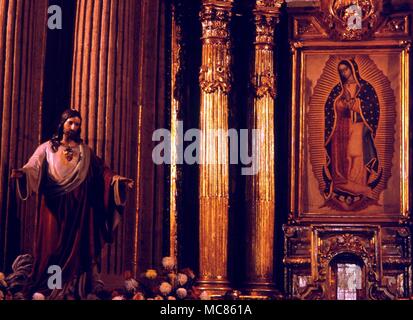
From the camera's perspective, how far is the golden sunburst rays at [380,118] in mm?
21422

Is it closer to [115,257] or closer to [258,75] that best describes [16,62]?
[115,257]

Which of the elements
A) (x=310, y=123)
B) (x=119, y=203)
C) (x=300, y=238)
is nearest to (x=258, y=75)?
(x=310, y=123)

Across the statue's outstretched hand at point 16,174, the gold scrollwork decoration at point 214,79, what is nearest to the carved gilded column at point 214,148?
the gold scrollwork decoration at point 214,79

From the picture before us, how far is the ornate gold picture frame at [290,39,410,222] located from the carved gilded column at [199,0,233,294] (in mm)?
1316

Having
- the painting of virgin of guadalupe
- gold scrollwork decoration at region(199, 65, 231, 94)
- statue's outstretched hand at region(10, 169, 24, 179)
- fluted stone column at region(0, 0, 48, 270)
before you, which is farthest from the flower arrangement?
the painting of virgin of guadalupe

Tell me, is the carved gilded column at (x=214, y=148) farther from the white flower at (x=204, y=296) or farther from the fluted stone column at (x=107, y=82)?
the fluted stone column at (x=107, y=82)

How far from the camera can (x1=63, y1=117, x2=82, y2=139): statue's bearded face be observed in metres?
17.9

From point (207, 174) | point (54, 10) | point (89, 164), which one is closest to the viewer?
point (89, 164)

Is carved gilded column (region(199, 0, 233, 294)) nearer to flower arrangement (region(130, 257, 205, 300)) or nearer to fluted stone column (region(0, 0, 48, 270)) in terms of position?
flower arrangement (region(130, 257, 205, 300))

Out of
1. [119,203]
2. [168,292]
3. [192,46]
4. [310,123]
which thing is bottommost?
[168,292]

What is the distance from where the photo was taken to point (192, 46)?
864 inches

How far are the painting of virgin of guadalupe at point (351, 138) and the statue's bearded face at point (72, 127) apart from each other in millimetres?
5339

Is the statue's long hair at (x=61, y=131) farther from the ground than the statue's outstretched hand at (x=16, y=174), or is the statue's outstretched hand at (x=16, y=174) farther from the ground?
the statue's long hair at (x=61, y=131)

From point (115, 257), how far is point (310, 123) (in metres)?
4.80
